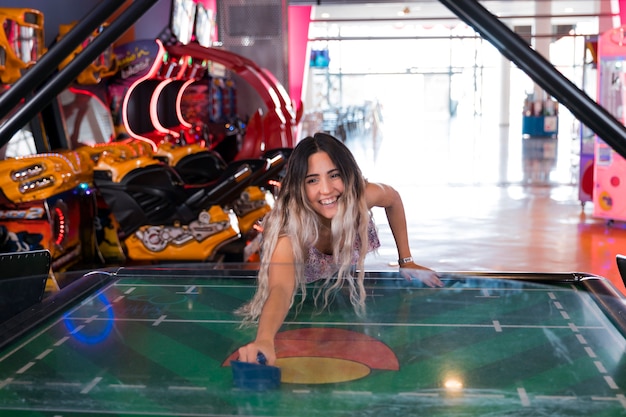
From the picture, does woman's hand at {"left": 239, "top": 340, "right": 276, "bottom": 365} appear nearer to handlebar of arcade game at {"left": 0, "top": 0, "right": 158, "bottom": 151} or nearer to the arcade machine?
handlebar of arcade game at {"left": 0, "top": 0, "right": 158, "bottom": 151}

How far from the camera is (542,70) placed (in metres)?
1.18

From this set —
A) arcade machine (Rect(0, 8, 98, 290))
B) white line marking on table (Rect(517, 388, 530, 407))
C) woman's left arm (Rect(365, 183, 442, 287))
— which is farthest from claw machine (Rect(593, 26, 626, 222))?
white line marking on table (Rect(517, 388, 530, 407))

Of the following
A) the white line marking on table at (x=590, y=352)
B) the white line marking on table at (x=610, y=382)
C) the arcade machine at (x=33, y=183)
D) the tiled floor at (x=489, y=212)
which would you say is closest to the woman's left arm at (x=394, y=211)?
the white line marking on table at (x=590, y=352)

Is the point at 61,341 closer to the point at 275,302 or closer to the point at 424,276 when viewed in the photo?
the point at 275,302

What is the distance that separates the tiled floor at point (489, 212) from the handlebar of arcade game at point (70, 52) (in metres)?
3.33

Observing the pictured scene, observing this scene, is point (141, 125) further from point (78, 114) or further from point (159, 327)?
point (159, 327)

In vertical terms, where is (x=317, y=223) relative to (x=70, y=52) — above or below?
below

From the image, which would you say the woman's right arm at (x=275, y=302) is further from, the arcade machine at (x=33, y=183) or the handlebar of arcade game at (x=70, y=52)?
the arcade machine at (x=33, y=183)

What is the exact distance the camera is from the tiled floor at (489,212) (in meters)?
5.45

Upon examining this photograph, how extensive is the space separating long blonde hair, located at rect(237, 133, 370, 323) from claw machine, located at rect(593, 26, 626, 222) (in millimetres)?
4999

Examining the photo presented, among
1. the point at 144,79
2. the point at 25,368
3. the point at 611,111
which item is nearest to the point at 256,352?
the point at 25,368

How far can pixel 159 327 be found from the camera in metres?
1.67

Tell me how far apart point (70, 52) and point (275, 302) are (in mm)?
680

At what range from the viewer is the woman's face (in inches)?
80.6
